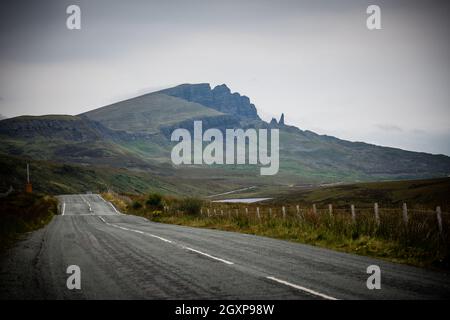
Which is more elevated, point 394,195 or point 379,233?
point 379,233

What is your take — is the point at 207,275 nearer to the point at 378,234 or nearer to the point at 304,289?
the point at 304,289

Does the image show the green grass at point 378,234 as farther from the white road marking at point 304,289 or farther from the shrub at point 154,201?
the shrub at point 154,201

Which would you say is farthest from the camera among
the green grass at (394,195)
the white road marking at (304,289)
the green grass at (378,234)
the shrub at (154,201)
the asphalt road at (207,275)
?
the green grass at (394,195)

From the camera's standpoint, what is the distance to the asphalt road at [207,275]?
7.99 m

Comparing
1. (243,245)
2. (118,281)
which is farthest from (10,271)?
(243,245)

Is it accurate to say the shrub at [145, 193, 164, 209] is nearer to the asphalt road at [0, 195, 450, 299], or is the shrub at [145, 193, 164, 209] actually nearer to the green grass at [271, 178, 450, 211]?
the green grass at [271, 178, 450, 211]

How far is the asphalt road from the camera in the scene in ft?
26.2

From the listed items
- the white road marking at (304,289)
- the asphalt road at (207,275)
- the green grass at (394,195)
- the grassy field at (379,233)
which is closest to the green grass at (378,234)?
the grassy field at (379,233)

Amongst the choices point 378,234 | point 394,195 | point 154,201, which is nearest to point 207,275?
point 378,234

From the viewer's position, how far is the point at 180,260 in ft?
39.0

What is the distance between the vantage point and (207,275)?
31.8ft

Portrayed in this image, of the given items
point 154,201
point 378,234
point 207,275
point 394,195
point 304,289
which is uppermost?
point 304,289
